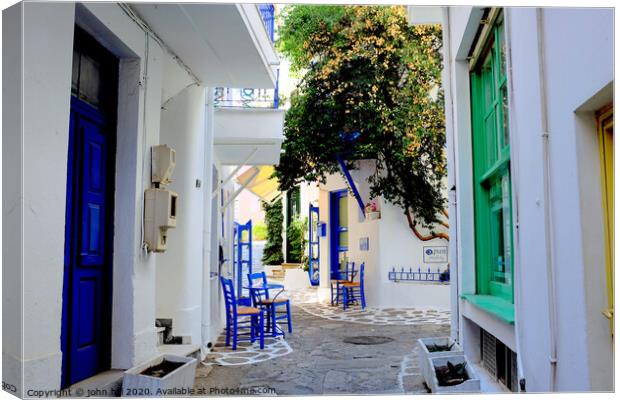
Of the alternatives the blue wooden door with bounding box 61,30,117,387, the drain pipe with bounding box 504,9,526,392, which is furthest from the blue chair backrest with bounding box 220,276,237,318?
the drain pipe with bounding box 504,9,526,392

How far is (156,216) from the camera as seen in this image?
4.07 meters

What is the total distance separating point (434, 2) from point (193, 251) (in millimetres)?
3543

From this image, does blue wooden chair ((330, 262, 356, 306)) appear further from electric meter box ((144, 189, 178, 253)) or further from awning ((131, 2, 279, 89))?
electric meter box ((144, 189, 178, 253))

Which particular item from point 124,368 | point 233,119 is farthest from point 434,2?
point 233,119

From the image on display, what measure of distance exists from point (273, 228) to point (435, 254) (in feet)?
34.8

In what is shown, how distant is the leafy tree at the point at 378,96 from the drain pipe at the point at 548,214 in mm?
7937

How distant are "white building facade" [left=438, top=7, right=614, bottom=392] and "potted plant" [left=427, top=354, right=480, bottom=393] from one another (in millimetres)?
280

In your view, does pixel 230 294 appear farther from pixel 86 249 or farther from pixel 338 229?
pixel 338 229

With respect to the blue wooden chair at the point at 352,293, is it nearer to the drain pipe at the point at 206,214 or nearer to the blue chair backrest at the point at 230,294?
the blue chair backrest at the point at 230,294

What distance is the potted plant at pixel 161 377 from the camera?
3461 mm

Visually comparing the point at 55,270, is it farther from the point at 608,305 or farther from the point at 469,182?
the point at 469,182

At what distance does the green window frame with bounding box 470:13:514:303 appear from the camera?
409cm

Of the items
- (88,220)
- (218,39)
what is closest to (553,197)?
(88,220)

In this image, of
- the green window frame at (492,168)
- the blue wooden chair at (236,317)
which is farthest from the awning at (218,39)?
the blue wooden chair at (236,317)
